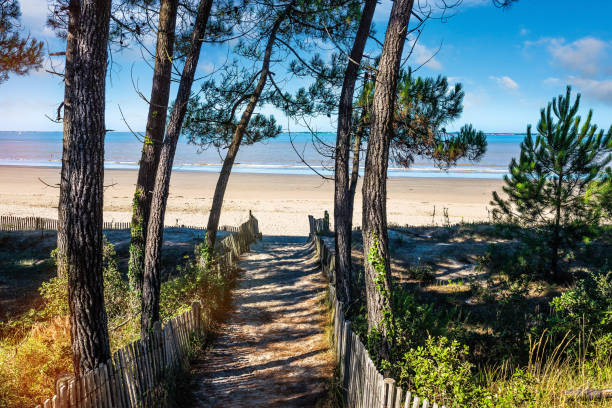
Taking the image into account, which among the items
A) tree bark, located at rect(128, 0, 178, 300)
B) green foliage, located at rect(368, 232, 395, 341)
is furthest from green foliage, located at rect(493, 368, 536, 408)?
tree bark, located at rect(128, 0, 178, 300)

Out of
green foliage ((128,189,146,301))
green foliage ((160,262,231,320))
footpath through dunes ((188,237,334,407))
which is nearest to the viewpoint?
footpath through dunes ((188,237,334,407))

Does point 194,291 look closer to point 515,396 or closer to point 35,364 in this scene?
point 35,364

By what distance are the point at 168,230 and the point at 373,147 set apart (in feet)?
42.3

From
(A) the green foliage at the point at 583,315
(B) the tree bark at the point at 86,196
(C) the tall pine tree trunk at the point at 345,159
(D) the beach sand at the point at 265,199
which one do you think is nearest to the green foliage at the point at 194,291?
(B) the tree bark at the point at 86,196

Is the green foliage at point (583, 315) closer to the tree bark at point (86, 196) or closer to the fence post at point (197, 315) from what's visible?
the fence post at point (197, 315)

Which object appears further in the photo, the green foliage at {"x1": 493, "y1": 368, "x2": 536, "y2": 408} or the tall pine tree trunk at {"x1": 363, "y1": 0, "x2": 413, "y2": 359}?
the tall pine tree trunk at {"x1": 363, "y1": 0, "x2": 413, "y2": 359}

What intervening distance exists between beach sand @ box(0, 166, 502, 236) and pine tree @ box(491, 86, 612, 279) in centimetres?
727

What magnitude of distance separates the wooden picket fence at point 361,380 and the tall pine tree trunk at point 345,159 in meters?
1.21

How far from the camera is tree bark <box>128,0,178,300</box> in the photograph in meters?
7.61

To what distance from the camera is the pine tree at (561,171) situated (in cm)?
1003

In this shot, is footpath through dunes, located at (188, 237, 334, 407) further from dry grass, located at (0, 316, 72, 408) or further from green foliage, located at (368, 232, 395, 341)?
dry grass, located at (0, 316, 72, 408)

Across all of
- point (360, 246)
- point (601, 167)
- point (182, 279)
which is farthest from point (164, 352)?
point (601, 167)

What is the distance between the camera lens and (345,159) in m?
7.37

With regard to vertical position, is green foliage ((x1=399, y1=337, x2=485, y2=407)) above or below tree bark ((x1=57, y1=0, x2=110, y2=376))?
below
